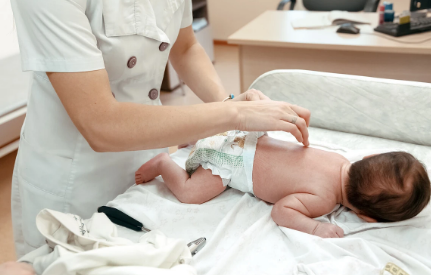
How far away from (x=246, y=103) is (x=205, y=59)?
1.42 feet

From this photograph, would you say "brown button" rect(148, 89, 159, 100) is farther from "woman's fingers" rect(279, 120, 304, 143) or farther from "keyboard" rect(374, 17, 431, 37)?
"keyboard" rect(374, 17, 431, 37)

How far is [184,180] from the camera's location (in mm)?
1243

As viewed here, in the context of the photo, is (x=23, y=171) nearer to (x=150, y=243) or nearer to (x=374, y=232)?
(x=150, y=243)

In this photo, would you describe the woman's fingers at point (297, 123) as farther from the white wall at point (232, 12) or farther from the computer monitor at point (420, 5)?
the white wall at point (232, 12)

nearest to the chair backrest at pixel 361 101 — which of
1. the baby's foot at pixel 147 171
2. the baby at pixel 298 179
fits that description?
the baby at pixel 298 179

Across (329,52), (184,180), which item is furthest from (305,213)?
(329,52)

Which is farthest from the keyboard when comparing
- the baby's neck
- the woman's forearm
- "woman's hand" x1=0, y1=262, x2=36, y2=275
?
"woman's hand" x1=0, y1=262, x2=36, y2=275

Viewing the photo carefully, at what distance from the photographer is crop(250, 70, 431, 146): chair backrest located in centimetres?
144

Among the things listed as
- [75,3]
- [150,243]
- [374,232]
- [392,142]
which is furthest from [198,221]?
[392,142]

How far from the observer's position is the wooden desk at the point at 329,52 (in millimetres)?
2016

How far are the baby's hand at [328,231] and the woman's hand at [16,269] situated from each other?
0.70m

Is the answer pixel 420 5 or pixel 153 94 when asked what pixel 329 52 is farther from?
pixel 153 94

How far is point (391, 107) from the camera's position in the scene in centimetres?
148

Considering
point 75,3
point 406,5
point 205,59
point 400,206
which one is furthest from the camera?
point 406,5
